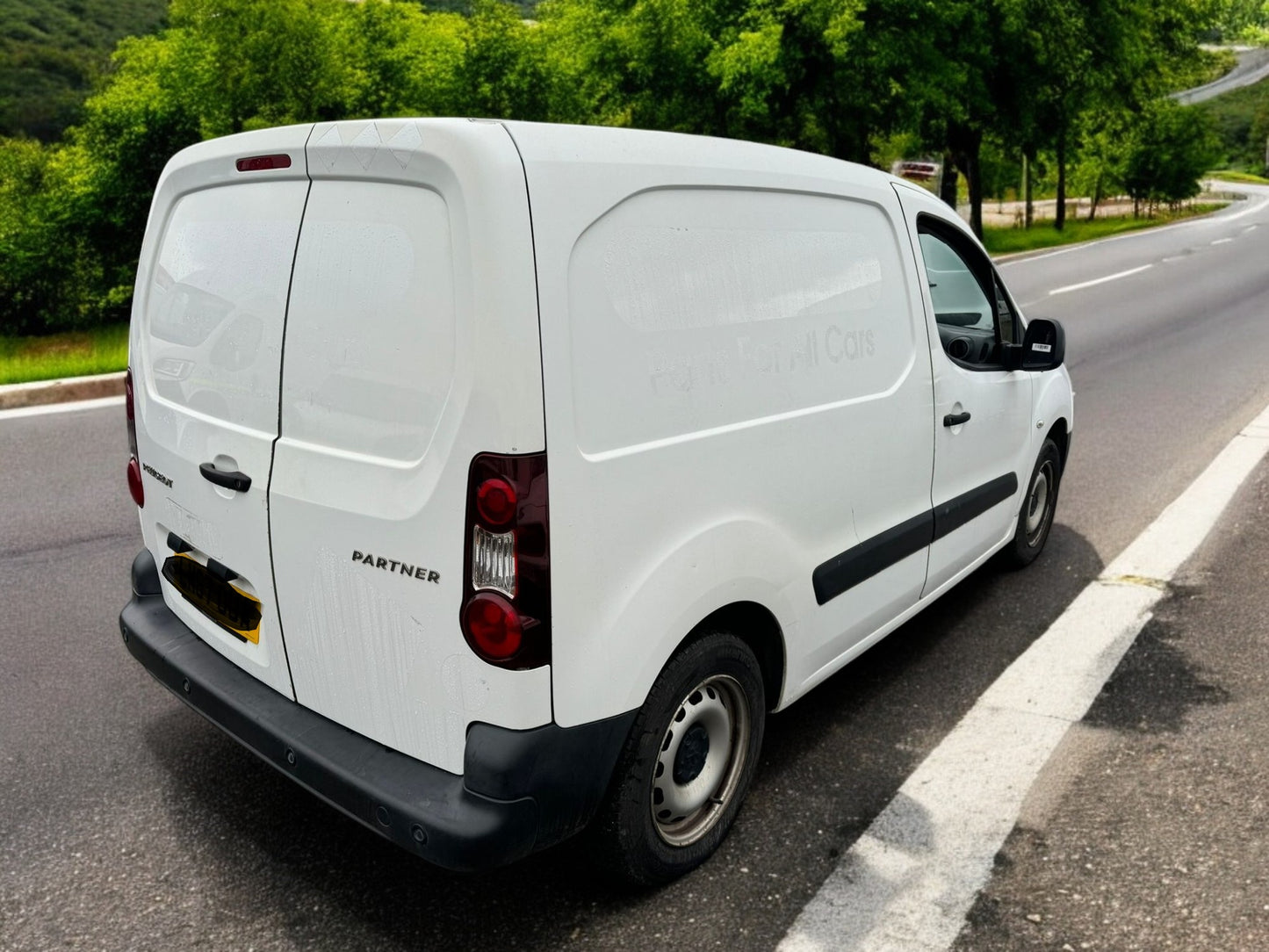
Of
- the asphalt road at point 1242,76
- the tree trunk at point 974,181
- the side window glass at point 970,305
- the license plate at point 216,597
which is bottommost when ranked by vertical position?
the license plate at point 216,597

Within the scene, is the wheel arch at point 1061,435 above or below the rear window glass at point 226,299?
below

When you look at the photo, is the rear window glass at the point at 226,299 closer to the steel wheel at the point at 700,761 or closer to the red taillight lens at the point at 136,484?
the red taillight lens at the point at 136,484

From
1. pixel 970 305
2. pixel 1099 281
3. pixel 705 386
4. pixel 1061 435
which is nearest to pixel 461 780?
pixel 705 386

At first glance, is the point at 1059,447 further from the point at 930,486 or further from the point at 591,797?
the point at 591,797

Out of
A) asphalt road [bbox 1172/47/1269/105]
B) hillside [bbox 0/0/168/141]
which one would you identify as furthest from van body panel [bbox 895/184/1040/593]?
asphalt road [bbox 1172/47/1269/105]

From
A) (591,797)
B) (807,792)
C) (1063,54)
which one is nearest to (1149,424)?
(807,792)

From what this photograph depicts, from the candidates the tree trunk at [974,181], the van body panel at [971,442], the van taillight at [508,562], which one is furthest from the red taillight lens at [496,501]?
the tree trunk at [974,181]

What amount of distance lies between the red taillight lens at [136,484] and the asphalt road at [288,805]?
0.81 m

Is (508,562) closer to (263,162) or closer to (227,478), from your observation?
(227,478)

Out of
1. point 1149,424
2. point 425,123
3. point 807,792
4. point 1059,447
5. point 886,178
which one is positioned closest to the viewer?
point 425,123

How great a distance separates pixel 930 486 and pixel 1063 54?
88.1 feet

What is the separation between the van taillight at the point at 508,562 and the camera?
2211 millimetres

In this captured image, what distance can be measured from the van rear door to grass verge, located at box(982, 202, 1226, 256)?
26.2m

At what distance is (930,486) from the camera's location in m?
3.71
